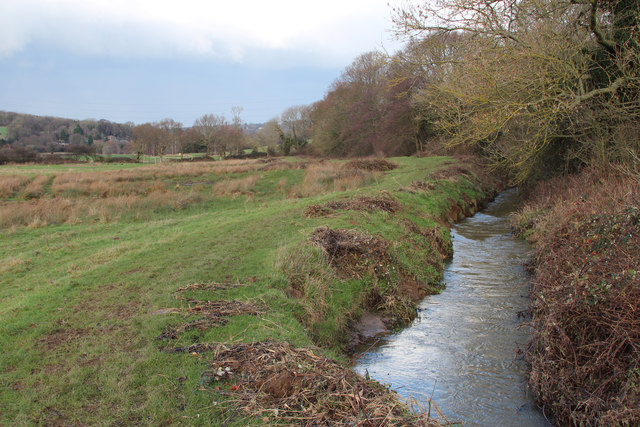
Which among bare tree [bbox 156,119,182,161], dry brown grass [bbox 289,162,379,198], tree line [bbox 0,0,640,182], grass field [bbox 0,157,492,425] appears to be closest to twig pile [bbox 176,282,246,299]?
grass field [bbox 0,157,492,425]

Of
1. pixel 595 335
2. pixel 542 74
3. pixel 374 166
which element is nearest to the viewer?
pixel 595 335

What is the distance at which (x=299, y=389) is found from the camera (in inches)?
185

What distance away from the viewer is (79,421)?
4355mm

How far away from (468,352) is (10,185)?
2573 cm

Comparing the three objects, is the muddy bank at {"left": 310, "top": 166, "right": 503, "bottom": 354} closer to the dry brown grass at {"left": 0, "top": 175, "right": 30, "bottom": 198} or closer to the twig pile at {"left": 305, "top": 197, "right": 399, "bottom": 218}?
the twig pile at {"left": 305, "top": 197, "right": 399, "bottom": 218}

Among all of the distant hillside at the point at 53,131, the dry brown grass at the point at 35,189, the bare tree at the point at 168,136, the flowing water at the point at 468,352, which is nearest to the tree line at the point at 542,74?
the flowing water at the point at 468,352

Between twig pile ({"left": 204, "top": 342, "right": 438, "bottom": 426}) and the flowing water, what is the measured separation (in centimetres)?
80

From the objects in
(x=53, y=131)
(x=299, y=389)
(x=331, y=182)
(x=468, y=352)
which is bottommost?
(x=468, y=352)

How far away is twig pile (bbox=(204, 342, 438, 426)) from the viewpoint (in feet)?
13.9

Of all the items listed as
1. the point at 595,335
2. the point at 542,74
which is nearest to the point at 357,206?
the point at 542,74

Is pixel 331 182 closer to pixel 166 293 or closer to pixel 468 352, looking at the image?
pixel 166 293

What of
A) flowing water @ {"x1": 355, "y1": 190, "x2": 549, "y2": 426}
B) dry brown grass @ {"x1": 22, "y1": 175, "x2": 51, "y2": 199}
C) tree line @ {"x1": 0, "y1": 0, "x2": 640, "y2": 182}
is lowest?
flowing water @ {"x1": 355, "y1": 190, "x2": 549, "y2": 426}

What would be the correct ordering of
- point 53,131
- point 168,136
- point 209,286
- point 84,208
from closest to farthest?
point 209,286 → point 84,208 → point 168,136 → point 53,131

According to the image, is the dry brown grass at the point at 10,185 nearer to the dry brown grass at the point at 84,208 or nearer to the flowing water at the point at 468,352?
the dry brown grass at the point at 84,208
